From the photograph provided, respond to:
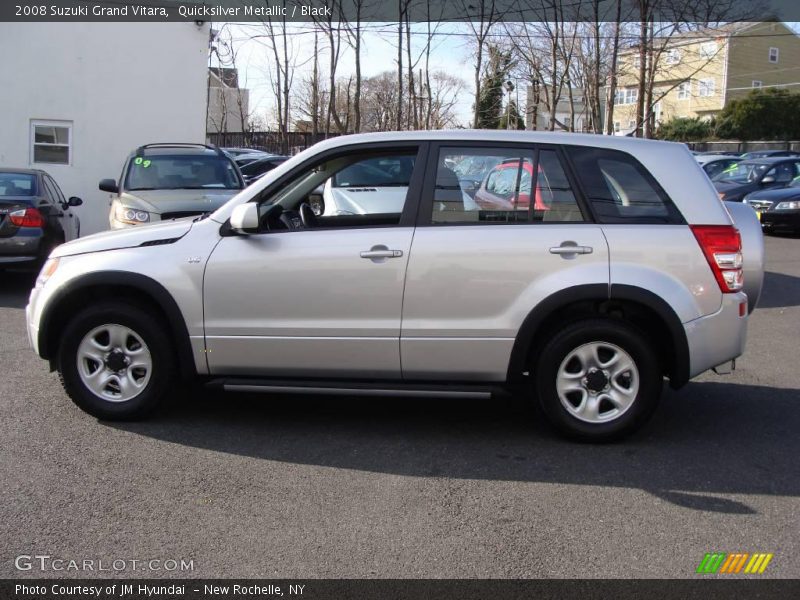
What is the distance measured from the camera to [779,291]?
452 inches

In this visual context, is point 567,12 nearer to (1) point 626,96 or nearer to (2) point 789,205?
(2) point 789,205

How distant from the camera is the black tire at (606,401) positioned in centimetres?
509

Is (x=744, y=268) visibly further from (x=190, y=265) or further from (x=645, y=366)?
(x=190, y=265)

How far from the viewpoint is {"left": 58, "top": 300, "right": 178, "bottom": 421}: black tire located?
5379mm

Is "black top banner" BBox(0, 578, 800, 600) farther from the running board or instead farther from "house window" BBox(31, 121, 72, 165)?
"house window" BBox(31, 121, 72, 165)

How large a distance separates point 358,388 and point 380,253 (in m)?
0.85

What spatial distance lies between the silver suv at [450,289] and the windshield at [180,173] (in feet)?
21.0

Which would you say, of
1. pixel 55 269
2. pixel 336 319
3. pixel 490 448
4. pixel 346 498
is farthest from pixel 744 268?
pixel 55 269

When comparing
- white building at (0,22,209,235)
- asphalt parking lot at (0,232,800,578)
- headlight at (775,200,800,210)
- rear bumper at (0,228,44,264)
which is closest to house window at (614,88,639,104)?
headlight at (775,200,800,210)

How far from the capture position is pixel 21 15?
16609mm

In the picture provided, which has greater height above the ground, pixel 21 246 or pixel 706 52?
pixel 706 52

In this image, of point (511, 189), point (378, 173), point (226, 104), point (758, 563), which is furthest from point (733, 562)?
point (226, 104)

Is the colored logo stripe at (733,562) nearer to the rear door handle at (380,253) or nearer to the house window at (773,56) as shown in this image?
the rear door handle at (380,253)
